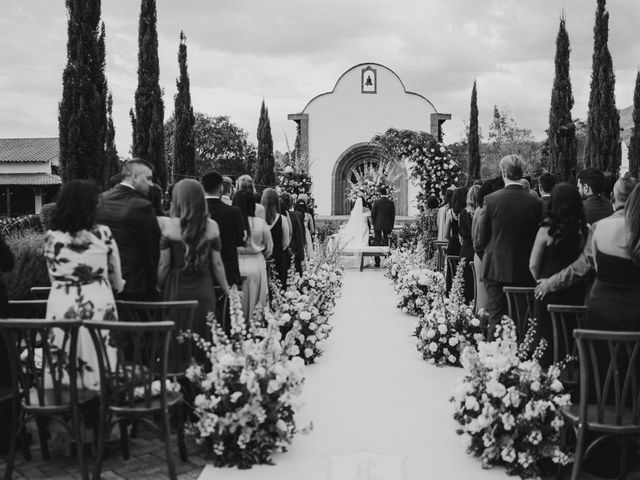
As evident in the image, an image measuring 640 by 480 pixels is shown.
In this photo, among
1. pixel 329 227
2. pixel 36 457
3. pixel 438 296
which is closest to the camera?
pixel 36 457

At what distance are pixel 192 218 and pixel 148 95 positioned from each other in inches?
593

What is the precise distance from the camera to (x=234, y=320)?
4086 millimetres

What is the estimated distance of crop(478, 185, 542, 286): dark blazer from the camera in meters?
5.36

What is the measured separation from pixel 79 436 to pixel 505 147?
38531 mm

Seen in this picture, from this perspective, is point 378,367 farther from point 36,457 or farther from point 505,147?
point 505,147

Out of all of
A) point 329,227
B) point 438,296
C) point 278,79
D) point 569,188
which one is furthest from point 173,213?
point 278,79

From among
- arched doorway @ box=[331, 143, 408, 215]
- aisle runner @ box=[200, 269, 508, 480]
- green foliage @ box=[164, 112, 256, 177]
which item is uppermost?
green foliage @ box=[164, 112, 256, 177]

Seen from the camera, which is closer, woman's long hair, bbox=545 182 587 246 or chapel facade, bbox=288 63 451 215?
woman's long hair, bbox=545 182 587 246

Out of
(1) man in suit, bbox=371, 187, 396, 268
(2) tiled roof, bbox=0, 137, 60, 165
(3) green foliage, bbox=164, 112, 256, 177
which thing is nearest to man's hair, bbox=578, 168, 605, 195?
(1) man in suit, bbox=371, 187, 396, 268

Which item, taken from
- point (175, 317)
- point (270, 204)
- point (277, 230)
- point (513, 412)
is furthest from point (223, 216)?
point (513, 412)

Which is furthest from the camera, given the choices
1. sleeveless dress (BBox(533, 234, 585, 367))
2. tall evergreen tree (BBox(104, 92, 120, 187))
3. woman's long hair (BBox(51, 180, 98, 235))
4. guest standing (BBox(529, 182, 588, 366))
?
tall evergreen tree (BBox(104, 92, 120, 187))

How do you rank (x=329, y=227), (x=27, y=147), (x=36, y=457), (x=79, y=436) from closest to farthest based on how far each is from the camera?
(x=79, y=436) → (x=36, y=457) → (x=329, y=227) → (x=27, y=147)

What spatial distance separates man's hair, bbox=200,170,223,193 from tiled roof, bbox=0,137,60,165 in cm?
3362

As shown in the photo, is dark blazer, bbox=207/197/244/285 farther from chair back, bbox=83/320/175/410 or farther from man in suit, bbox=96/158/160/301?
chair back, bbox=83/320/175/410
